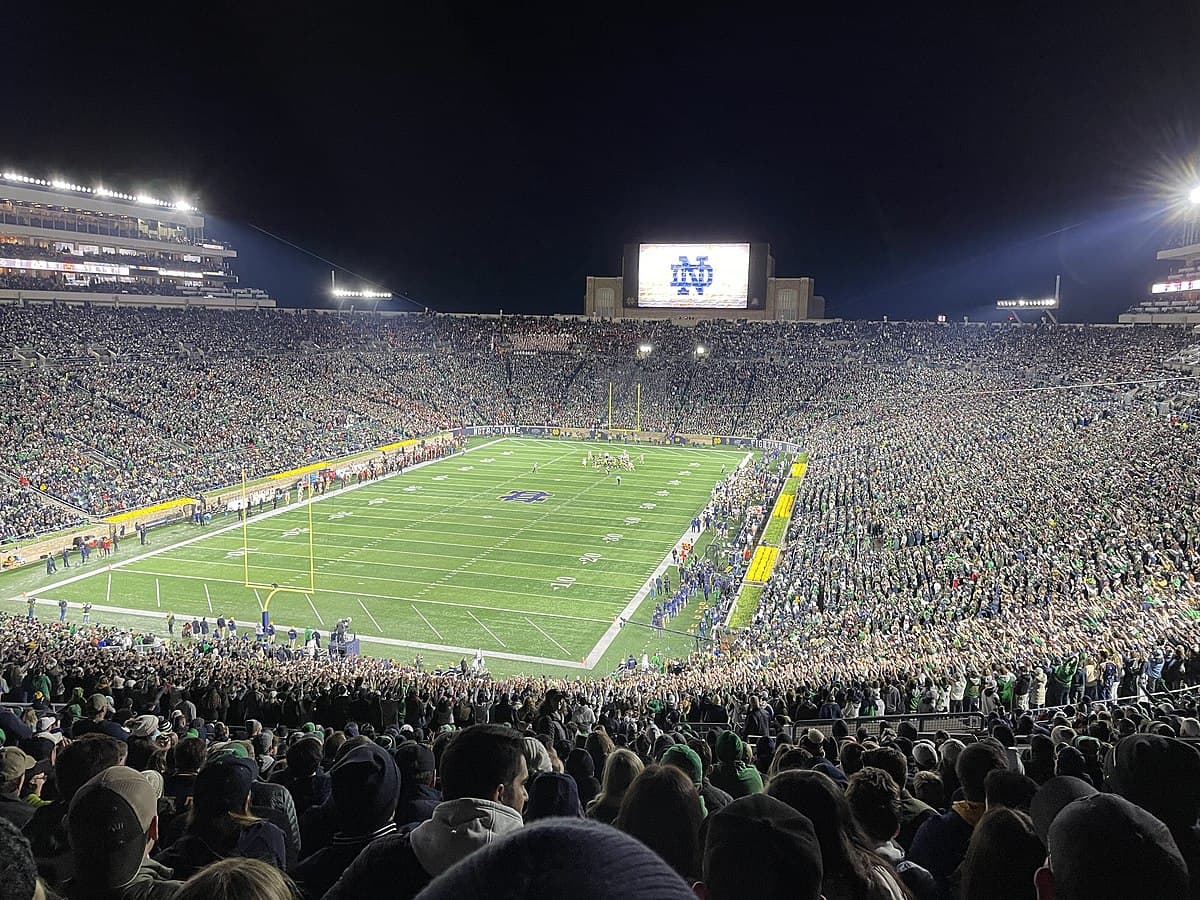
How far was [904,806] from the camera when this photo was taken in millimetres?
4879

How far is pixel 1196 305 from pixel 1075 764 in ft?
240

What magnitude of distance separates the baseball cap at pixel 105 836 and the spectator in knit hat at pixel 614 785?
2494mm

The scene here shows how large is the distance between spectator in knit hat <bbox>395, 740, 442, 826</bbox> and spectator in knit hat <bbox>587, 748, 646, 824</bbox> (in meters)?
0.87

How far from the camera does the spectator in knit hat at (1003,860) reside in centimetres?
287

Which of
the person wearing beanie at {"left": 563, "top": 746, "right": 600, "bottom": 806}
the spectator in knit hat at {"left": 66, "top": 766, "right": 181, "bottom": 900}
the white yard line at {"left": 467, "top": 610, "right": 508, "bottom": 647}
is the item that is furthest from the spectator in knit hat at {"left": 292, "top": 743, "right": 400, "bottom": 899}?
the white yard line at {"left": 467, "top": 610, "right": 508, "bottom": 647}

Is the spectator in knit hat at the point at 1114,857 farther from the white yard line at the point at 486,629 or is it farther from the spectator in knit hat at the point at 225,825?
the white yard line at the point at 486,629

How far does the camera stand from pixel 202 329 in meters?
62.8

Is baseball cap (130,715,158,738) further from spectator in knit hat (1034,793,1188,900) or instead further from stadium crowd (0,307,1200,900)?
spectator in knit hat (1034,793,1188,900)

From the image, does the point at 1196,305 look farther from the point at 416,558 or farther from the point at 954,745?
the point at 954,745

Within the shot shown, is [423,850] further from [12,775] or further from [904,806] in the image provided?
[12,775]

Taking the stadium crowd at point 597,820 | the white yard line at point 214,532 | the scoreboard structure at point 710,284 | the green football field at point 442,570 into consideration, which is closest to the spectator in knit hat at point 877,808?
the stadium crowd at point 597,820

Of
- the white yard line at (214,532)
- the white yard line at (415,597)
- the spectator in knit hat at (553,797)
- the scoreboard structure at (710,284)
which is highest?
the scoreboard structure at (710,284)

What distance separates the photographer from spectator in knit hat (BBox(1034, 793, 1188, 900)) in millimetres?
2121

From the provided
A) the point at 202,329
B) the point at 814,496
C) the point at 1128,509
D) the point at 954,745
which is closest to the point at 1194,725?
the point at 954,745
